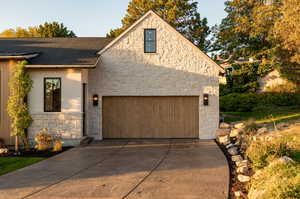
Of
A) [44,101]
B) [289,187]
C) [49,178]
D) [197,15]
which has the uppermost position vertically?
[197,15]

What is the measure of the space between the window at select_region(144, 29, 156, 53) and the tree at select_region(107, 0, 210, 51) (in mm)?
19678

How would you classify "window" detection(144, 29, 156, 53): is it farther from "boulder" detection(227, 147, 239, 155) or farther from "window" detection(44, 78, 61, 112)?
"boulder" detection(227, 147, 239, 155)

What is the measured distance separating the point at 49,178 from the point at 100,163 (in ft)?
6.35

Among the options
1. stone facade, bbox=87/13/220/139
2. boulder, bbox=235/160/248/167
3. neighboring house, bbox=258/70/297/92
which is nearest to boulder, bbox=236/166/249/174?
boulder, bbox=235/160/248/167

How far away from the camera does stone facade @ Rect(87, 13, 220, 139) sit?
1396 centimetres

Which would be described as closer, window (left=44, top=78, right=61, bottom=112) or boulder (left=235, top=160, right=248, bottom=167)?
boulder (left=235, top=160, right=248, bottom=167)

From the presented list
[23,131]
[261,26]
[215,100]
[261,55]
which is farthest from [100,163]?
[261,55]

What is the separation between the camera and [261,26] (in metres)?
22.2

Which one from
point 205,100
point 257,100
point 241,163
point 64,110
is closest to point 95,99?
point 64,110

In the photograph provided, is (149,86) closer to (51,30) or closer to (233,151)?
(233,151)

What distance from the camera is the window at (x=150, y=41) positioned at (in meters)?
14.0

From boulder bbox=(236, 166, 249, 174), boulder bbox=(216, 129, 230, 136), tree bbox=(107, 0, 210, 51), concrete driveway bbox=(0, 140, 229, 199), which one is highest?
tree bbox=(107, 0, 210, 51)

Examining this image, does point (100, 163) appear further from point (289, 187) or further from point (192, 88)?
point (192, 88)

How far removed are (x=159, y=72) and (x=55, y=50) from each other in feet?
18.1
